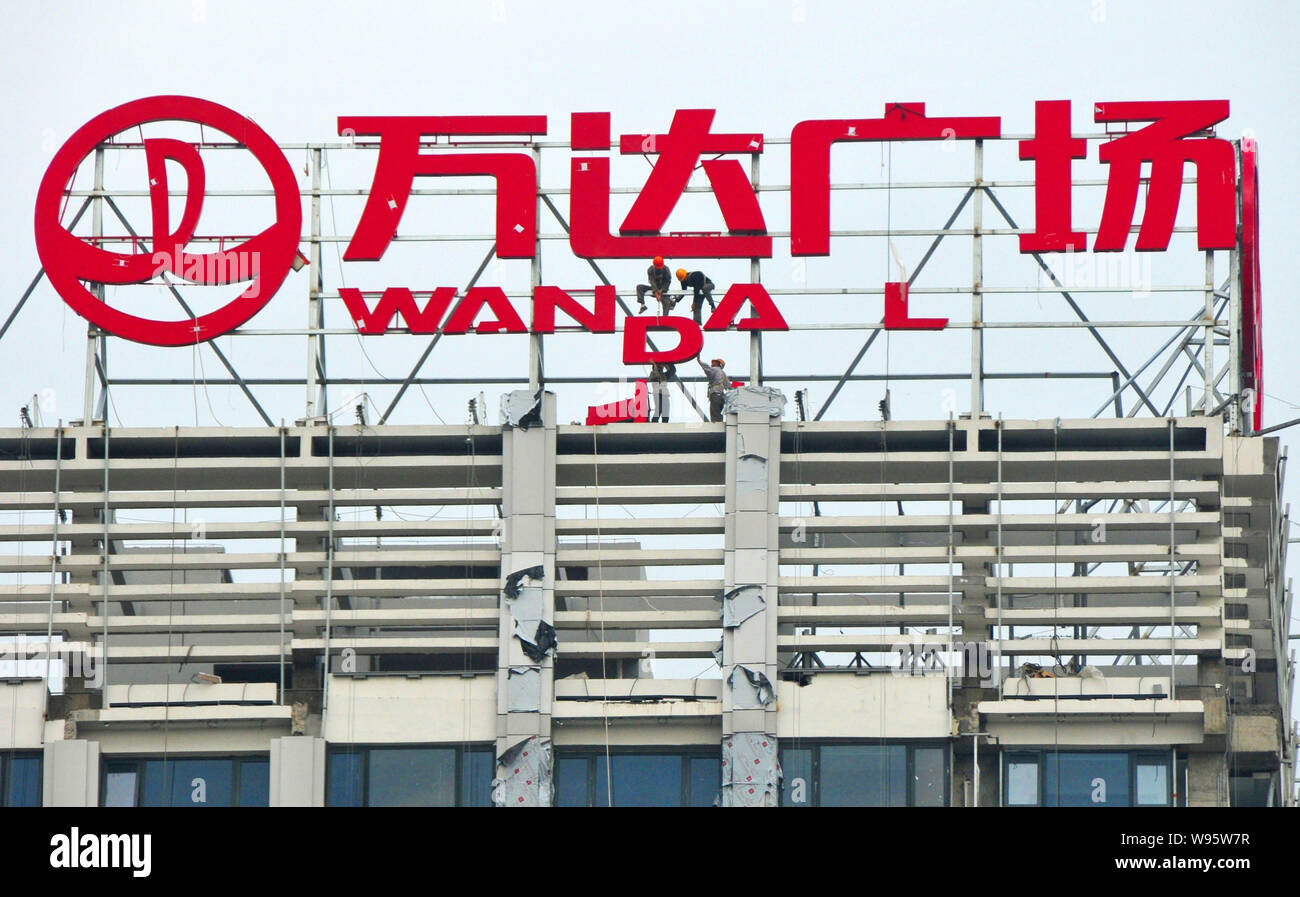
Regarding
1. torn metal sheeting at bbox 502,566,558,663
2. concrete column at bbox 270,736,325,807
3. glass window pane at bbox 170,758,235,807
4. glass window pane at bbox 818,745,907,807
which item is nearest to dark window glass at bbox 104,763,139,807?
glass window pane at bbox 170,758,235,807

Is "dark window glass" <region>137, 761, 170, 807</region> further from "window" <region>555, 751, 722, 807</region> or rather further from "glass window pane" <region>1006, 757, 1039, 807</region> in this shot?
"glass window pane" <region>1006, 757, 1039, 807</region>

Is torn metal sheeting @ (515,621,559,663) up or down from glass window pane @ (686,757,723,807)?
up

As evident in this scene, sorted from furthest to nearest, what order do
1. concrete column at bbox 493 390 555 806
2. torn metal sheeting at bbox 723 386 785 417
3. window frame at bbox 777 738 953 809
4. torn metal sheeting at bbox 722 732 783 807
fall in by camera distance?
torn metal sheeting at bbox 723 386 785 417 → window frame at bbox 777 738 953 809 → concrete column at bbox 493 390 555 806 → torn metal sheeting at bbox 722 732 783 807

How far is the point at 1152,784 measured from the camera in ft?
210

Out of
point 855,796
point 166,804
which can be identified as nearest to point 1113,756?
point 855,796

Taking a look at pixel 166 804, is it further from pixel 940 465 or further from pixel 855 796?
pixel 940 465

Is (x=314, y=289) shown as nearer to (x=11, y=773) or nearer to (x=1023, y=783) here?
(x=11, y=773)

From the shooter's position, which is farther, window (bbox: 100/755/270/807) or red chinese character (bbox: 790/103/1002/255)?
red chinese character (bbox: 790/103/1002/255)

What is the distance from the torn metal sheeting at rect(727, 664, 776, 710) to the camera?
64.0 meters

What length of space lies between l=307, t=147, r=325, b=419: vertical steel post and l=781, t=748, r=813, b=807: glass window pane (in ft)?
50.5

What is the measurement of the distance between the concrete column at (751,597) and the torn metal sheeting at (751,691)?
0.02 meters

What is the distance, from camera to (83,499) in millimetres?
67375

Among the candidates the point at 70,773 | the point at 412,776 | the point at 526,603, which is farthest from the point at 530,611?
the point at 70,773

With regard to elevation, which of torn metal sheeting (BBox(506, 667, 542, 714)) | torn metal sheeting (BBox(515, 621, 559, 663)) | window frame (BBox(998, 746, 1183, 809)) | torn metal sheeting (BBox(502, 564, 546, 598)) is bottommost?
window frame (BBox(998, 746, 1183, 809))
